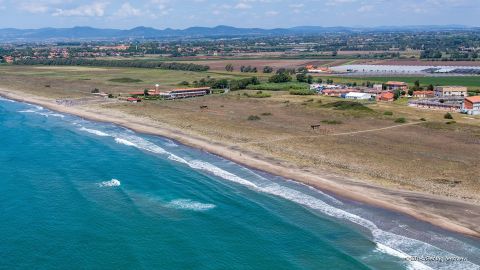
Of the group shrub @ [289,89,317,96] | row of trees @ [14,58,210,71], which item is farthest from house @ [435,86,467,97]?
row of trees @ [14,58,210,71]

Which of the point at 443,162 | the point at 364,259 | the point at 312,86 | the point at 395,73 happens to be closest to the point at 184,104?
the point at 312,86

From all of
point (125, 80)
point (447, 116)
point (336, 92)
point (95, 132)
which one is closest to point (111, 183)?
point (95, 132)

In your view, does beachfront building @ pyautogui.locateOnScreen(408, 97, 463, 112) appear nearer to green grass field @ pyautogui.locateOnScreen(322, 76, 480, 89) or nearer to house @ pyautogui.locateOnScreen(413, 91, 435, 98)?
house @ pyautogui.locateOnScreen(413, 91, 435, 98)

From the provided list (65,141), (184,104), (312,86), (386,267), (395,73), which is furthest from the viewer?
(395,73)

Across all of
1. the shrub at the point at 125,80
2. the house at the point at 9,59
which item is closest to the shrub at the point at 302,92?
the shrub at the point at 125,80

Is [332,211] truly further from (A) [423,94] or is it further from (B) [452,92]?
(A) [423,94]

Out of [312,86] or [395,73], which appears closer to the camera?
[312,86]

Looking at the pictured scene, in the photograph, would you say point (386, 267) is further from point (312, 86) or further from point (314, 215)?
point (312, 86)
